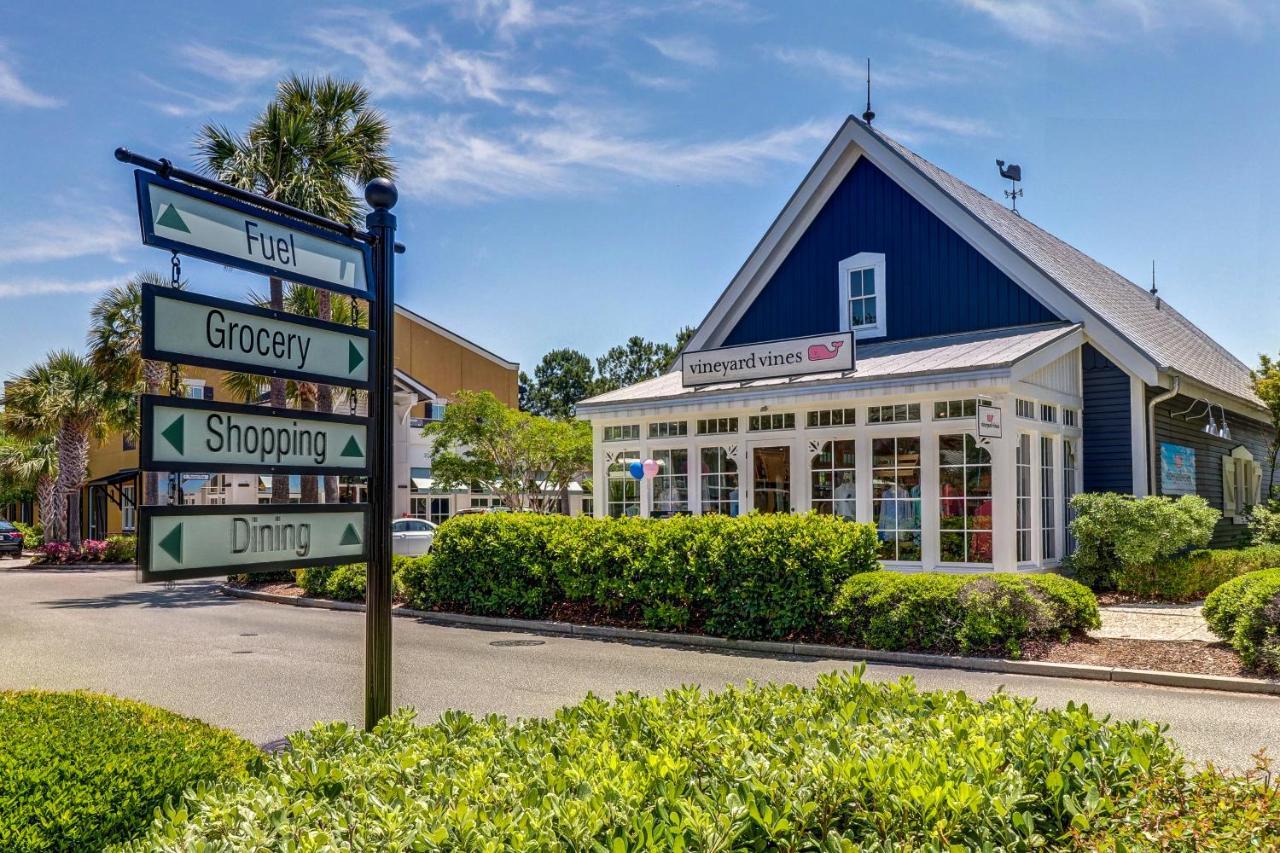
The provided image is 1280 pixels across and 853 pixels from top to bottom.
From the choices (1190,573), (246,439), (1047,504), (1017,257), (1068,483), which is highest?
(1017,257)

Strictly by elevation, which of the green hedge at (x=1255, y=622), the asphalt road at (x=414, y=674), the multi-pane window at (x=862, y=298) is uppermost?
the multi-pane window at (x=862, y=298)

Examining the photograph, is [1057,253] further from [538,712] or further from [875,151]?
[538,712]

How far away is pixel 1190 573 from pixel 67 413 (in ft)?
120

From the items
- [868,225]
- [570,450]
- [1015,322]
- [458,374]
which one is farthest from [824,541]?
[458,374]

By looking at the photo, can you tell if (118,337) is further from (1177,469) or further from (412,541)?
(1177,469)

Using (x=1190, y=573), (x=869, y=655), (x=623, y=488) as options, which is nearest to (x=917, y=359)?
(x=1190, y=573)

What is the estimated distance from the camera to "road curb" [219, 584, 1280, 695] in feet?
30.4

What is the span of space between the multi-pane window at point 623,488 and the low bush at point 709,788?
15877 mm

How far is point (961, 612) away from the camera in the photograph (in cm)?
1073

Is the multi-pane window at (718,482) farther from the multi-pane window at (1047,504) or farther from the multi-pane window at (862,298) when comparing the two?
the multi-pane window at (1047,504)

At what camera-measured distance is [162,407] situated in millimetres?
3646

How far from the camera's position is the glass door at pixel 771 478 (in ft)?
Result: 57.4

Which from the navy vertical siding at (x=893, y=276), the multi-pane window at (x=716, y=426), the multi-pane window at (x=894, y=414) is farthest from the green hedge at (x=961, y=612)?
the navy vertical siding at (x=893, y=276)

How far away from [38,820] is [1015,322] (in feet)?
58.7
